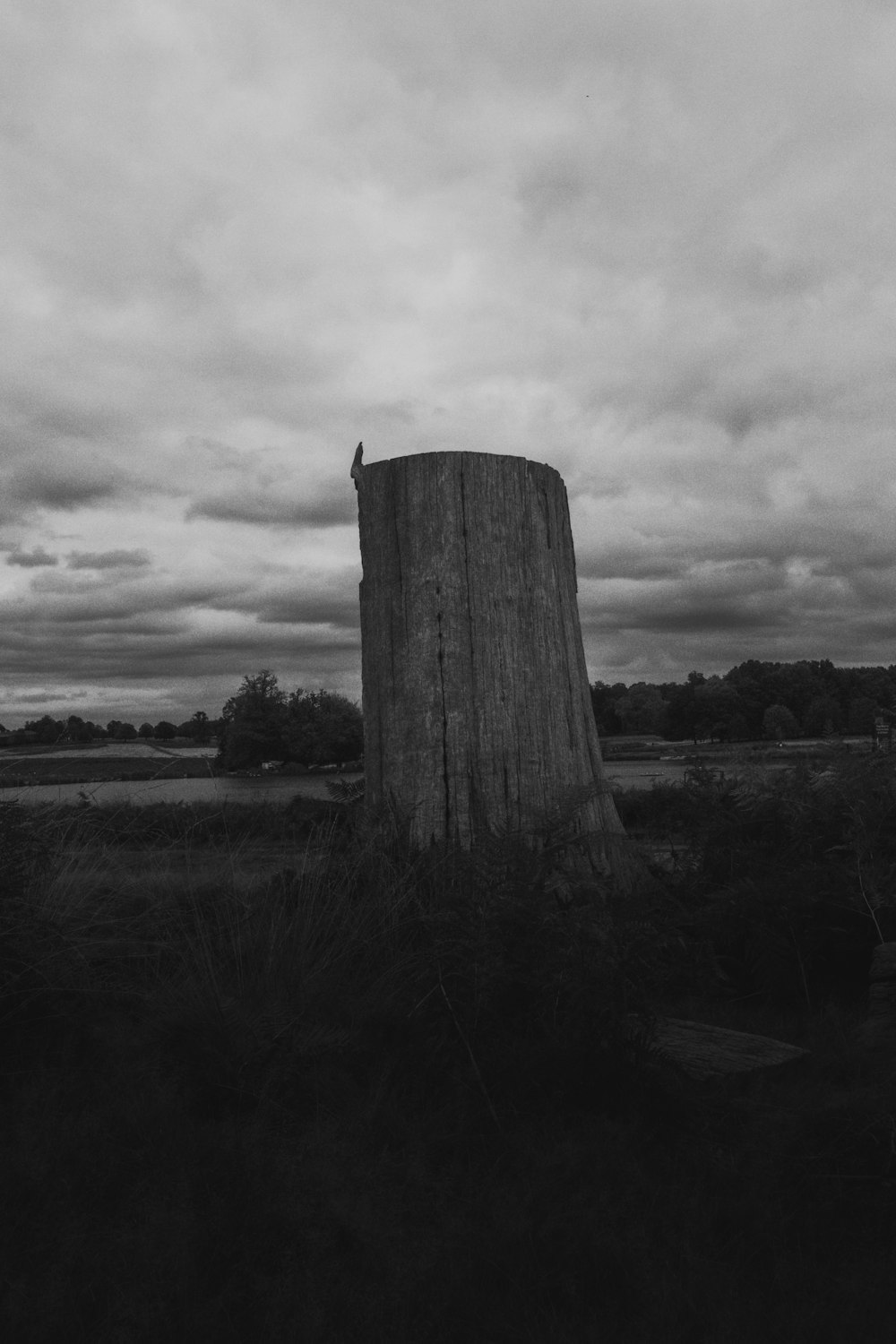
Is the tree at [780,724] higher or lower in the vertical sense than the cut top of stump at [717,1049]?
higher

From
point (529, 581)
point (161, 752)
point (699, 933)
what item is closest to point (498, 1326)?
point (699, 933)

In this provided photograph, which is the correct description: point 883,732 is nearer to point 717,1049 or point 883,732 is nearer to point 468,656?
point 468,656

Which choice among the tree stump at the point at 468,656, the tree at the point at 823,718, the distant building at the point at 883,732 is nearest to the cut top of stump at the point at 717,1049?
the tree stump at the point at 468,656

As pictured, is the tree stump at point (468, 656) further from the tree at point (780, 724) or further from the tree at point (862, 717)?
the tree at point (780, 724)

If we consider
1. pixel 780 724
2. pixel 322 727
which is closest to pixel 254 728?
pixel 322 727

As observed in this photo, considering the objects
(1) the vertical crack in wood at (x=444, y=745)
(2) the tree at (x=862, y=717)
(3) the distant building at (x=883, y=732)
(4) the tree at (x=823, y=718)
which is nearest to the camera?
(1) the vertical crack in wood at (x=444, y=745)

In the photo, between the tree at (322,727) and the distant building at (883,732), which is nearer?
the distant building at (883,732)

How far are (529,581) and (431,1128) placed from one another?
3.14 metres

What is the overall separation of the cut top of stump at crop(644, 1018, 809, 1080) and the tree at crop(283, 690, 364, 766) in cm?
627

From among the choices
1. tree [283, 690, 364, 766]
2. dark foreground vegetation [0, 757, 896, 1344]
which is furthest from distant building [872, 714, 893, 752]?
tree [283, 690, 364, 766]

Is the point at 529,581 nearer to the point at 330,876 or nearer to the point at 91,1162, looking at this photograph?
the point at 330,876

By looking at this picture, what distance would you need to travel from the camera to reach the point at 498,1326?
2404 mm

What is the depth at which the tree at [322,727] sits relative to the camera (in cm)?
1009

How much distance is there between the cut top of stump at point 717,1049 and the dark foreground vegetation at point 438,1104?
7 centimetres
